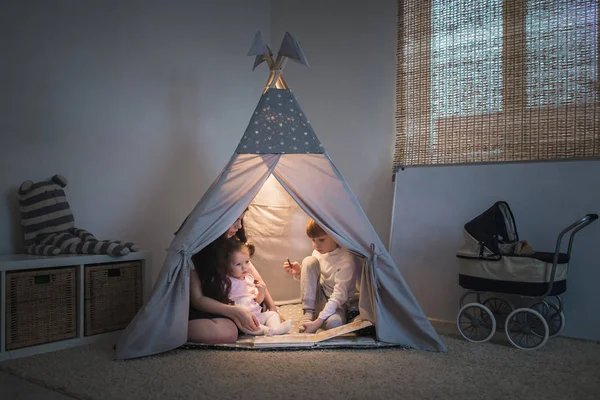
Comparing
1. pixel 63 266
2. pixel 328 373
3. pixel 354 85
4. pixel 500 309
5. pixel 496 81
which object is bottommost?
pixel 328 373

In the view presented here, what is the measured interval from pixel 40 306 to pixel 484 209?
243 centimetres

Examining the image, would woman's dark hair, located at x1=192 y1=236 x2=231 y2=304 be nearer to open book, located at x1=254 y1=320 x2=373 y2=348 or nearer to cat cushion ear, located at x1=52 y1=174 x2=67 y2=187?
open book, located at x1=254 y1=320 x2=373 y2=348

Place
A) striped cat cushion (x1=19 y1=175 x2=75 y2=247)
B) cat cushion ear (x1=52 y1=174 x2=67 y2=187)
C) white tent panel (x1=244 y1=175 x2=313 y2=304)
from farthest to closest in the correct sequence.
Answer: white tent panel (x1=244 y1=175 x2=313 y2=304)
cat cushion ear (x1=52 y1=174 x2=67 y2=187)
striped cat cushion (x1=19 y1=175 x2=75 y2=247)

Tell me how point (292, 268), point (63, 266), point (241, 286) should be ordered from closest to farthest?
point (63, 266) → point (241, 286) → point (292, 268)

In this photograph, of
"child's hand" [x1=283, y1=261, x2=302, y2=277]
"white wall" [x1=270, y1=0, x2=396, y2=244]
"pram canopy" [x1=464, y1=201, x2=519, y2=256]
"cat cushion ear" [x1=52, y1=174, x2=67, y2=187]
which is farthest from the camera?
"white wall" [x1=270, y1=0, x2=396, y2=244]

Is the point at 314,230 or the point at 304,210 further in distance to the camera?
the point at 314,230

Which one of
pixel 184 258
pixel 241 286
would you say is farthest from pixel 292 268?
pixel 184 258

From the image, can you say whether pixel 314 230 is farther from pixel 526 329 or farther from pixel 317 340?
pixel 526 329

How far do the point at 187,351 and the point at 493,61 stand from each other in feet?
7.78

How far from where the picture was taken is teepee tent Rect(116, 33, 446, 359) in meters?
2.54

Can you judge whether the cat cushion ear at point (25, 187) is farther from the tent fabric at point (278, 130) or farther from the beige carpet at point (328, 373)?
the tent fabric at point (278, 130)

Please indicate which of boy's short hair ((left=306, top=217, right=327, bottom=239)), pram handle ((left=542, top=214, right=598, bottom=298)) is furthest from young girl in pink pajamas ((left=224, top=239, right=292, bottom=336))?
pram handle ((left=542, top=214, right=598, bottom=298))

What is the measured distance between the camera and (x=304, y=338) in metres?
2.72

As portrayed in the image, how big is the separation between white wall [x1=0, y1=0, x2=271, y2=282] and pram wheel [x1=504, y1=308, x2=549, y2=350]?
218 centimetres
